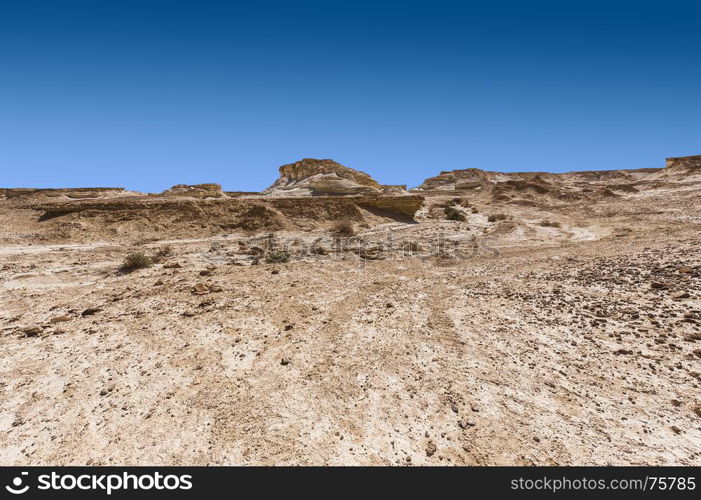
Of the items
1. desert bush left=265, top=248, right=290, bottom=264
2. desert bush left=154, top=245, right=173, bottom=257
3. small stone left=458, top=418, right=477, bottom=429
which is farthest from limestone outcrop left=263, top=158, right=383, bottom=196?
small stone left=458, top=418, right=477, bottom=429

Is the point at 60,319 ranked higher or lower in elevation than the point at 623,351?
A: lower

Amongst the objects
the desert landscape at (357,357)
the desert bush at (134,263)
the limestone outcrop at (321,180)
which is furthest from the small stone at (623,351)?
the limestone outcrop at (321,180)

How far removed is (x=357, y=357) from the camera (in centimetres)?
529

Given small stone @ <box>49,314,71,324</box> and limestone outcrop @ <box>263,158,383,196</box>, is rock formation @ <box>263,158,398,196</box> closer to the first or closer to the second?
limestone outcrop @ <box>263,158,383,196</box>

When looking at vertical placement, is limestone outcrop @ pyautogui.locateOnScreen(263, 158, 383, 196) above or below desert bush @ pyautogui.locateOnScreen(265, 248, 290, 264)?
above

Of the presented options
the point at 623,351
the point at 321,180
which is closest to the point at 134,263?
the point at 623,351

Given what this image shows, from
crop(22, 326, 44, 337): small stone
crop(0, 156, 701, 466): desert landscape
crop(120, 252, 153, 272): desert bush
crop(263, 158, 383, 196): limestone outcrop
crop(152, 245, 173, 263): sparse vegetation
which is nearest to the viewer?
crop(0, 156, 701, 466): desert landscape

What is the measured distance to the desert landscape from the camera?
3447 millimetres

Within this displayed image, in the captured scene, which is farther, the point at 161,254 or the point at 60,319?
the point at 161,254

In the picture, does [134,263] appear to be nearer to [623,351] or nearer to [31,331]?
[31,331]

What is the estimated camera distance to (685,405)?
381 cm

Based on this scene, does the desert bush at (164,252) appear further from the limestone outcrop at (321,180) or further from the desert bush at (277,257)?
the limestone outcrop at (321,180)
